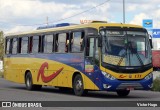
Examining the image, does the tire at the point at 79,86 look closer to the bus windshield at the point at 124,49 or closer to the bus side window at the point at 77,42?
the bus side window at the point at 77,42

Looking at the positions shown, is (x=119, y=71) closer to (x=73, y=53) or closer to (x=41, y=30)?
(x=73, y=53)

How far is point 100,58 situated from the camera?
20.5 meters

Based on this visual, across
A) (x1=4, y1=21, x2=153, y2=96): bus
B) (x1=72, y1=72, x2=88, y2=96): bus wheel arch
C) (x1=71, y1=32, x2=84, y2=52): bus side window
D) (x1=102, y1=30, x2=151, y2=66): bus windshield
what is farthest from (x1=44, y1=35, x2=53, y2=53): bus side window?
(x1=102, y1=30, x2=151, y2=66): bus windshield

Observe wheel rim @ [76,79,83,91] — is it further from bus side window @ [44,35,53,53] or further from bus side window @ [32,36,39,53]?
bus side window @ [32,36,39,53]

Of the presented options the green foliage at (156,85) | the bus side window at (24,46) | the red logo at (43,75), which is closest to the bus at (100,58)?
the red logo at (43,75)

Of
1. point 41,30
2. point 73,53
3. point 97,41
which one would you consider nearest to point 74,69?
point 73,53

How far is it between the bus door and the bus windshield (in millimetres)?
408

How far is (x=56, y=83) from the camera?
23984 millimetres

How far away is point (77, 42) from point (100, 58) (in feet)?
6.37

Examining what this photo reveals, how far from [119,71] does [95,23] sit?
2.42m

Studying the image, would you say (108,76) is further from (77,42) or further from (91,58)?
Result: (77,42)

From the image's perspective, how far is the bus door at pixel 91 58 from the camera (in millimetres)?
20750

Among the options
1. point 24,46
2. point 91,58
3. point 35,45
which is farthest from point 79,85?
point 24,46

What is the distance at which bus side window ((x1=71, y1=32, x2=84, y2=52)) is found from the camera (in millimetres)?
21734
